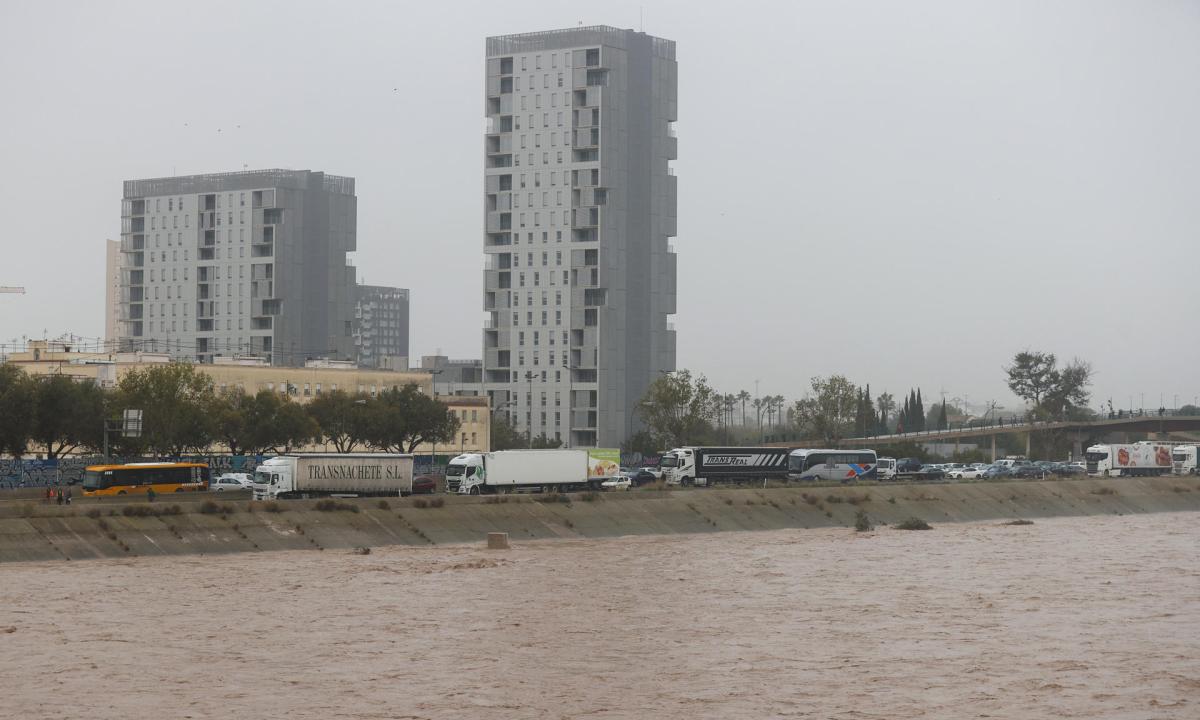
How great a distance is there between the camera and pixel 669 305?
187375mm

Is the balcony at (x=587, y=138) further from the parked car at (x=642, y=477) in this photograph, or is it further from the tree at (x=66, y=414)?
the tree at (x=66, y=414)

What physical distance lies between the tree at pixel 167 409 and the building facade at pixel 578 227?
227 ft

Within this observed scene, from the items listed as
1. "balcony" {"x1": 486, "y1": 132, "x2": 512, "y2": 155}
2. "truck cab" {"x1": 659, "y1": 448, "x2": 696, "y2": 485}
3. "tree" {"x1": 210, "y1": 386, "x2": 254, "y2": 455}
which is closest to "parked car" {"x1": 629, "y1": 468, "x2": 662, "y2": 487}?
"truck cab" {"x1": 659, "y1": 448, "x2": 696, "y2": 485}

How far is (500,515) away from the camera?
7662 cm

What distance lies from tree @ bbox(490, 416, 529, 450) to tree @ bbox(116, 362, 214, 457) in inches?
1969

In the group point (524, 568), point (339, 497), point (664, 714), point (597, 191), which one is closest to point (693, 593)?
point (524, 568)

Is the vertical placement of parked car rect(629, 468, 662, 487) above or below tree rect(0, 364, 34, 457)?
below

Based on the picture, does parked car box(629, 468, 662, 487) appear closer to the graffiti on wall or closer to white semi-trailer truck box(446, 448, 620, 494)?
white semi-trailer truck box(446, 448, 620, 494)

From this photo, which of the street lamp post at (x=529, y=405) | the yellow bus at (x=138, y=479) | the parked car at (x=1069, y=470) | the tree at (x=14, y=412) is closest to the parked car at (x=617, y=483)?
the yellow bus at (x=138, y=479)

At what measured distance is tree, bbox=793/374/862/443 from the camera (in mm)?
170375

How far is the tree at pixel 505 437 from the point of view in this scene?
16125cm

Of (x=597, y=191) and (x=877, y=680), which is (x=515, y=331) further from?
A: (x=877, y=680)

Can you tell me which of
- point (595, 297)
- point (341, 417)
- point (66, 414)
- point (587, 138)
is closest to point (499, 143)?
point (587, 138)

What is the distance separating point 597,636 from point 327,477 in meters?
40.5
